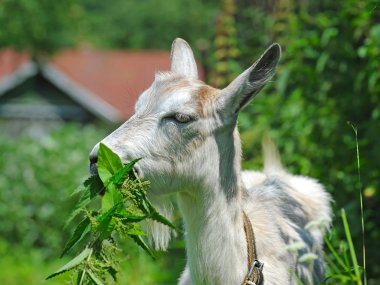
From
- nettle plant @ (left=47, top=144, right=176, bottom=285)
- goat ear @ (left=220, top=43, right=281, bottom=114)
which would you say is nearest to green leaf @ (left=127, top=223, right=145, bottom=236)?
nettle plant @ (left=47, top=144, right=176, bottom=285)

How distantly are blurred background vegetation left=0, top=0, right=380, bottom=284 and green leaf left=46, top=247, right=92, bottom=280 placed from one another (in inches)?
38.0

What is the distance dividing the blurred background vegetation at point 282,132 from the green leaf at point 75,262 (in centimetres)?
97

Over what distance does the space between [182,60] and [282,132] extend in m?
2.49

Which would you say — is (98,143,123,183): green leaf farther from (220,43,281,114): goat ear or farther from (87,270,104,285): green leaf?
(220,43,281,114): goat ear

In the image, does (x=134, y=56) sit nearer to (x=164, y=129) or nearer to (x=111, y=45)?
(x=111, y=45)

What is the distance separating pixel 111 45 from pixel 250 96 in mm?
53741

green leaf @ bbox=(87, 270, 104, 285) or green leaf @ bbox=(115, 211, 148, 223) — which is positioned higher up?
green leaf @ bbox=(115, 211, 148, 223)

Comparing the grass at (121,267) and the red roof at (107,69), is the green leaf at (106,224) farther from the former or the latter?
the red roof at (107,69)

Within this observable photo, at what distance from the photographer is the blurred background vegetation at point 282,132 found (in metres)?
6.41

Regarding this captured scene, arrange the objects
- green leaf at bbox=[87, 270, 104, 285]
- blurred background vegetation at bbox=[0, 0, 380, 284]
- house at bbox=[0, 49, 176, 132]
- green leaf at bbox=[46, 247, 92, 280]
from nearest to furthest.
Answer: green leaf at bbox=[46, 247, 92, 280] < green leaf at bbox=[87, 270, 104, 285] < blurred background vegetation at bbox=[0, 0, 380, 284] < house at bbox=[0, 49, 176, 132]

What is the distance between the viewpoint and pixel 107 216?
3863 mm

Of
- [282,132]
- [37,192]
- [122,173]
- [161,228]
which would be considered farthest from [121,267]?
[122,173]

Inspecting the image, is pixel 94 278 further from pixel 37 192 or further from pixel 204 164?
pixel 37 192

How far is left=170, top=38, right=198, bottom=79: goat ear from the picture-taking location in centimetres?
480
